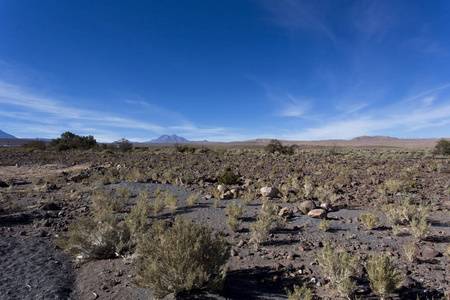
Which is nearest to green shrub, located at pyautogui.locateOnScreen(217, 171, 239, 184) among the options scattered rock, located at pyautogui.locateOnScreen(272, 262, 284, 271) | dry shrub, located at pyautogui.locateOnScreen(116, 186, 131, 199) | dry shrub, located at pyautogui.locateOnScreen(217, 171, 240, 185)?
dry shrub, located at pyautogui.locateOnScreen(217, 171, 240, 185)

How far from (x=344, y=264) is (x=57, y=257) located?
19.7ft

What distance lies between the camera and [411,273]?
14.0 ft

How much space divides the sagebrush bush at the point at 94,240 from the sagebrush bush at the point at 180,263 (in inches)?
65.5

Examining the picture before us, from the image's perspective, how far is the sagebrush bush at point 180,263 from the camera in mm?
3434

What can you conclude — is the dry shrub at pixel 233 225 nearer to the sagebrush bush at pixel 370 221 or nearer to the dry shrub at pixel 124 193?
the sagebrush bush at pixel 370 221

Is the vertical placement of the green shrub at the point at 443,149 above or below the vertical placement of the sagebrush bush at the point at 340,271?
above

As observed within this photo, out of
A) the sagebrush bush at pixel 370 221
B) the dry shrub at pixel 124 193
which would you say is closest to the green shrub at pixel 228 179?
the dry shrub at pixel 124 193

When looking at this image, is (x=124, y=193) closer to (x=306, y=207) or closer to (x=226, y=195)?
(x=226, y=195)

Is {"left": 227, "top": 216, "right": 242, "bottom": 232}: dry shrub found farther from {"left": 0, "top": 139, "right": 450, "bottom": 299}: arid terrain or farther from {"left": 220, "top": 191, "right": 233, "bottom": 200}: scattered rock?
{"left": 220, "top": 191, "right": 233, "bottom": 200}: scattered rock

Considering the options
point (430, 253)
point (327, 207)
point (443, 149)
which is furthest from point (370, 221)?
point (443, 149)

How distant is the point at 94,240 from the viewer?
5199mm

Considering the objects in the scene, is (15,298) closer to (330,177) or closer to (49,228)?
(49,228)

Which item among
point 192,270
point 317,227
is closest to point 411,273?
point 317,227

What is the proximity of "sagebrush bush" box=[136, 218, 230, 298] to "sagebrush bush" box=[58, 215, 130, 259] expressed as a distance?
166 centimetres
